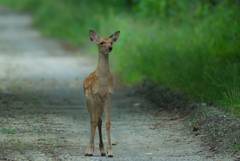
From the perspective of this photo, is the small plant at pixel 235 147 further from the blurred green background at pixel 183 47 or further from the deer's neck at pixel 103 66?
the deer's neck at pixel 103 66

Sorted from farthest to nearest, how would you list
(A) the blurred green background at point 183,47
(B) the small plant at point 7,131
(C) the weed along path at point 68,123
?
(A) the blurred green background at point 183,47 < (B) the small plant at point 7,131 < (C) the weed along path at point 68,123

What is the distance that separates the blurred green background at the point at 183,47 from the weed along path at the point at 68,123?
991 millimetres

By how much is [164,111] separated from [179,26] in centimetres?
768

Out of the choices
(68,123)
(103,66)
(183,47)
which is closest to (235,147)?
(103,66)

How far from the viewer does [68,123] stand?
27.6 ft

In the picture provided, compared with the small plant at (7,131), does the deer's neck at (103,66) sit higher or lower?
higher

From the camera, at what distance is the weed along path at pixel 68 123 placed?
21.0 feet

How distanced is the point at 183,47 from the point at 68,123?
233 inches

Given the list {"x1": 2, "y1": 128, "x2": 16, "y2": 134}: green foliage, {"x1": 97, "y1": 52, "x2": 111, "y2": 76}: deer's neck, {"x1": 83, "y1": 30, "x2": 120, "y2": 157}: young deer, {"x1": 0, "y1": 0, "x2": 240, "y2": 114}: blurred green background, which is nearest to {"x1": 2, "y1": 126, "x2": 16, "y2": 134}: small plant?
{"x1": 2, "y1": 128, "x2": 16, "y2": 134}: green foliage

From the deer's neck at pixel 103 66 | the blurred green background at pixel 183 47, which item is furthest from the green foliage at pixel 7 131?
the blurred green background at pixel 183 47

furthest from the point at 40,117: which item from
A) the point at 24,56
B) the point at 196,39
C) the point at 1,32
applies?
the point at 1,32

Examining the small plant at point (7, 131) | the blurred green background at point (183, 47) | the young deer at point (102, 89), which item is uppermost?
the blurred green background at point (183, 47)

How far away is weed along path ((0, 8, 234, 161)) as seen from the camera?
640 cm

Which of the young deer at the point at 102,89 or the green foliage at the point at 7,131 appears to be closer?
the young deer at the point at 102,89
